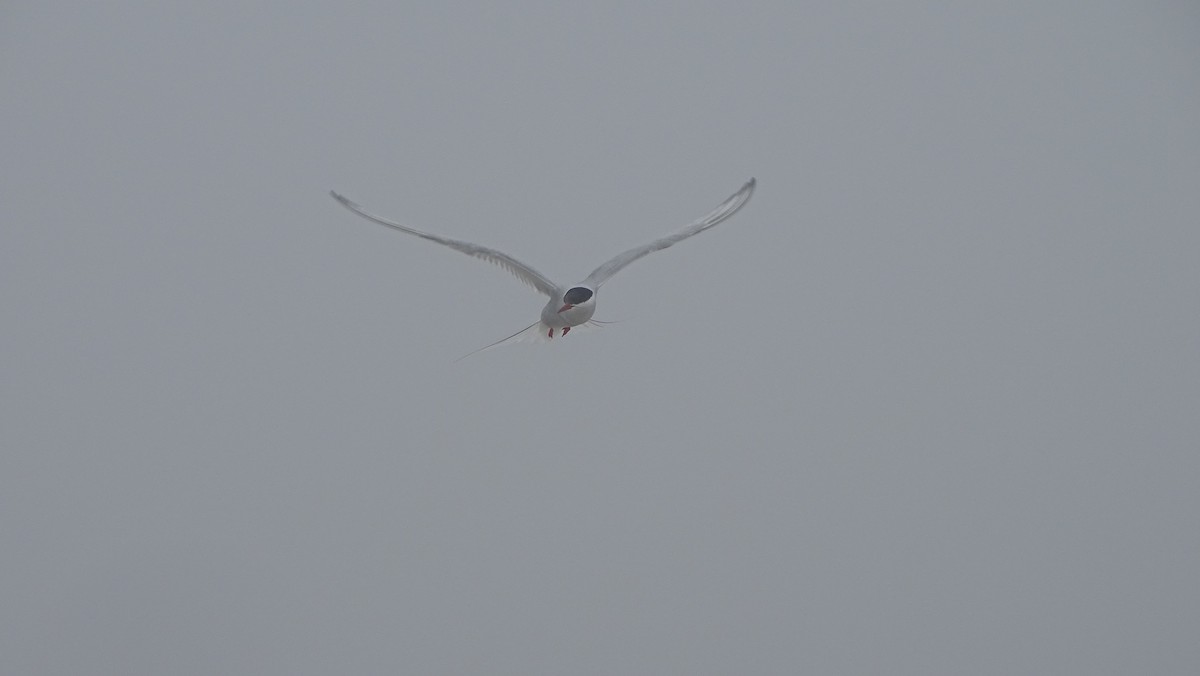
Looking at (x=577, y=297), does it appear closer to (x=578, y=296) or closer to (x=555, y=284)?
(x=578, y=296)

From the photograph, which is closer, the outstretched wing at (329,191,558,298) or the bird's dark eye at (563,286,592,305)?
the outstretched wing at (329,191,558,298)

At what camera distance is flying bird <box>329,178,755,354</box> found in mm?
15953

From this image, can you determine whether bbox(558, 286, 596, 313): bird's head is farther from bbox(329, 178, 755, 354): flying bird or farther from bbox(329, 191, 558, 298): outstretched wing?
bbox(329, 191, 558, 298): outstretched wing

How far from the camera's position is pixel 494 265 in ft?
55.6

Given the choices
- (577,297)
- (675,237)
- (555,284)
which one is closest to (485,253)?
(555,284)

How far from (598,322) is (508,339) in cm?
136

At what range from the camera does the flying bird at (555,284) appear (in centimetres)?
1595

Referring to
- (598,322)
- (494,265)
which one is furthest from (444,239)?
(598,322)

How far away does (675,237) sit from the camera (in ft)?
58.5

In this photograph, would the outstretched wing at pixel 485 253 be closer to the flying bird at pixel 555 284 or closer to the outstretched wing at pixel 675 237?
the flying bird at pixel 555 284

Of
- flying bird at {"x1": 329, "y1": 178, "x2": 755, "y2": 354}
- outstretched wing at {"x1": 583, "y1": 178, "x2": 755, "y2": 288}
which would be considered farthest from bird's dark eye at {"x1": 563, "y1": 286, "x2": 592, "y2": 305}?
outstretched wing at {"x1": 583, "y1": 178, "x2": 755, "y2": 288}

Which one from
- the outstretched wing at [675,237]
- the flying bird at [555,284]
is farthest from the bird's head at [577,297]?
the outstretched wing at [675,237]

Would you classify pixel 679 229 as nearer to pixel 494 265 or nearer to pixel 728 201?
pixel 728 201

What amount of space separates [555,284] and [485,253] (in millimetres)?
1096
